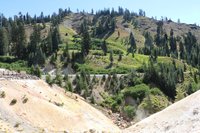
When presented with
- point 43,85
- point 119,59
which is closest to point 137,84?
point 119,59

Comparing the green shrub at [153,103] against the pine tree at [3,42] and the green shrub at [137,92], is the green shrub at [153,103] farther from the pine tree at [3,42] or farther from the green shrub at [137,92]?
the pine tree at [3,42]

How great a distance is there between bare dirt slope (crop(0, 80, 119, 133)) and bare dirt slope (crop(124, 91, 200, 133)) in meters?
9.56

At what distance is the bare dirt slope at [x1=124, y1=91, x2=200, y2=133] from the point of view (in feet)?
146

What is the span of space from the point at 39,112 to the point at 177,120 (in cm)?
1907

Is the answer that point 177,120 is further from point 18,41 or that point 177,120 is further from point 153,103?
point 18,41

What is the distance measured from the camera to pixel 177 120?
47281 mm

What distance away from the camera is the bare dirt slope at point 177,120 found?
44625 mm

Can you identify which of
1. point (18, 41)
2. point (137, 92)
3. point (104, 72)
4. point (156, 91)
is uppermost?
point (18, 41)

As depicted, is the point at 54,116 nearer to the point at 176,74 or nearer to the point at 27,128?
the point at 27,128

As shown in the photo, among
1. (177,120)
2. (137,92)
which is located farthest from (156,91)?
(177,120)

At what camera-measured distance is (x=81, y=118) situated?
199ft

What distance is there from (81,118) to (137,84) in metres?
70.6

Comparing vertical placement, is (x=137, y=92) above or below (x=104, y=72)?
below

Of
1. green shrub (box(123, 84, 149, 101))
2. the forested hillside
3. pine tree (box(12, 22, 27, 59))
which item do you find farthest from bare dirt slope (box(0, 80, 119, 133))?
pine tree (box(12, 22, 27, 59))
